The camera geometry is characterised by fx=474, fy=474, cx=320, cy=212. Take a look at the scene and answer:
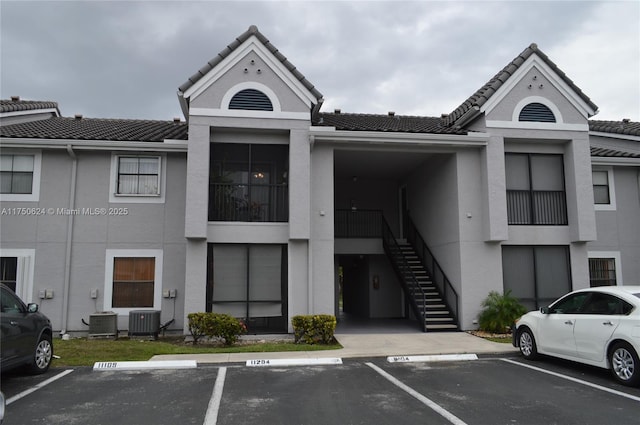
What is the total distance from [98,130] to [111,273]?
15.6 ft

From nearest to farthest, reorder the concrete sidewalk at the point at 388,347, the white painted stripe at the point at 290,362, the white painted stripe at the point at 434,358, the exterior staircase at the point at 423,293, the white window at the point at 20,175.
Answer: the white painted stripe at the point at 290,362 → the white painted stripe at the point at 434,358 → the concrete sidewalk at the point at 388,347 → the white window at the point at 20,175 → the exterior staircase at the point at 423,293

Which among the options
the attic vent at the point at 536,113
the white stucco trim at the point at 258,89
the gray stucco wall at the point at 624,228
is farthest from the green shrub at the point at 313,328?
the gray stucco wall at the point at 624,228

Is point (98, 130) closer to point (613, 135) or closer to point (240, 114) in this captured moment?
point (240, 114)

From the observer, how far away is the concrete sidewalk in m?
9.88

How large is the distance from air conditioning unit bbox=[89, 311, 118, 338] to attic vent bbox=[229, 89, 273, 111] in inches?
256

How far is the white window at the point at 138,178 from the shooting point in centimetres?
1359

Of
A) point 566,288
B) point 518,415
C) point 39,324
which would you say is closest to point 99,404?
point 39,324

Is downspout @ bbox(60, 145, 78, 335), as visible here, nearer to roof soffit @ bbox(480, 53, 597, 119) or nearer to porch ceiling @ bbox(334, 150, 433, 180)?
porch ceiling @ bbox(334, 150, 433, 180)

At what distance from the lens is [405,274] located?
15.8 m

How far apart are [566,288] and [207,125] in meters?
11.4

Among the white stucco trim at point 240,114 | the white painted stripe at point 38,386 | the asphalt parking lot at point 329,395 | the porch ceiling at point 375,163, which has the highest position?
the white stucco trim at point 240,114

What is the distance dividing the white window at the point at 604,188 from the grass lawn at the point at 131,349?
10533 millimetres

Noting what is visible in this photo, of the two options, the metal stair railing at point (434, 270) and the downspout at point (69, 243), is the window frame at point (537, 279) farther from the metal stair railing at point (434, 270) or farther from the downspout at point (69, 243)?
the downspout at point (69, 243)

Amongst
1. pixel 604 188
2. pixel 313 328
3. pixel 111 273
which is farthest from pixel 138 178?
pixel 604 188
